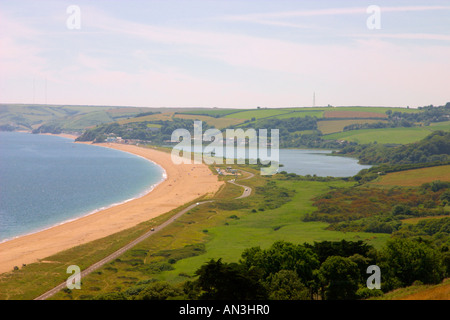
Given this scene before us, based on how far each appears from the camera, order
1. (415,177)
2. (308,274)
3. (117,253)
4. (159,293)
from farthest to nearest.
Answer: (415,177), (117,253), (308,274), (159,293)

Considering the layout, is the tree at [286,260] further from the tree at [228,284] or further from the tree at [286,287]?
the tree at [228,284]

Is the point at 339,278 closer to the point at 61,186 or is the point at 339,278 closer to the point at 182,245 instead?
the point at 182,245

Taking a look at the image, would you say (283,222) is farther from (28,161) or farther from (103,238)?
(28,161)

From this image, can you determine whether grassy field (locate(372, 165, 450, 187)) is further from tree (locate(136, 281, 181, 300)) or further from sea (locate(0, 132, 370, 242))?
tree (locate(136, 281, 181, 300))

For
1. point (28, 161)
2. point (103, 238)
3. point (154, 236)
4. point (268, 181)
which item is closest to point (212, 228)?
point (154, 236)

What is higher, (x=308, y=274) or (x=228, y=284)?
(x=228, y=284)

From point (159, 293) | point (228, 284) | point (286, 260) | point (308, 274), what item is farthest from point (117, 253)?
point (228, 284)

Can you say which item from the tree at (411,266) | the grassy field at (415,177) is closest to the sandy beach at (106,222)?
the tree at (411,266)
